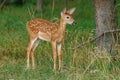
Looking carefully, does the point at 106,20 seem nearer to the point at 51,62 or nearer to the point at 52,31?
the point at 52,31

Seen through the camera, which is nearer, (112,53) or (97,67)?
(97,67)

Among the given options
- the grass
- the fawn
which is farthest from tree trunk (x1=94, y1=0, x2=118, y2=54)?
the fawn

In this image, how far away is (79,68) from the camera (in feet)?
28.7

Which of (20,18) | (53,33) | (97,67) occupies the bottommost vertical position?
(97,67)

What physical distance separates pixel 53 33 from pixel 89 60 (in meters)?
0.78

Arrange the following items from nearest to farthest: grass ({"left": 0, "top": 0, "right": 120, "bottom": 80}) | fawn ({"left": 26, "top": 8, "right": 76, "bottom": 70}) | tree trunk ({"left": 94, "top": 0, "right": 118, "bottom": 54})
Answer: grass ({"left": 0, "top": 0, "right": 120, "bottom": 80}), fawn ({"left": 26, "top": 8, "right": 76, "bottom": 70}), tree trunk ({"left": 94, "top": 0, "right": 118, "bottom": 54})

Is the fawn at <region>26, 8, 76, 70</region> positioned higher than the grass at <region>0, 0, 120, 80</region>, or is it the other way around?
the fawn at <region>26, 8, 76, 70</region>

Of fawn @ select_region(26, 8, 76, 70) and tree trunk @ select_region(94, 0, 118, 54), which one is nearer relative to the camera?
fawn @ select_region(26, 8, 76, 70)

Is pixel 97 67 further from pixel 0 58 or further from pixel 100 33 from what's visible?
pixel 0 58

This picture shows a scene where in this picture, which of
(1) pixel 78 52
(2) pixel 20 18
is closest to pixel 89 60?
(1) pixel 78 52

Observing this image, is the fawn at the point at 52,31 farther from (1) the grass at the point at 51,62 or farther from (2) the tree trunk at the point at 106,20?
(2) the tree trunk at the point at 106,20

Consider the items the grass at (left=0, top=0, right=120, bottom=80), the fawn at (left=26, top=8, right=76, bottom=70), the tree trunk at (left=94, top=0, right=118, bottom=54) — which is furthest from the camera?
the tree trunk at (left=94, top=0, right=118, bottom=54)

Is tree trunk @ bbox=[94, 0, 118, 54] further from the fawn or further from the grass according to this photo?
the fawn

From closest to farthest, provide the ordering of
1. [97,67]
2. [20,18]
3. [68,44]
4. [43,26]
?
[97,67], [43,26], [68,44], [20,18]
